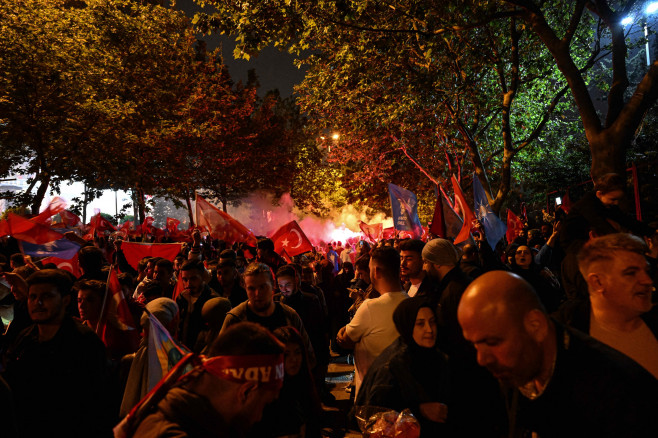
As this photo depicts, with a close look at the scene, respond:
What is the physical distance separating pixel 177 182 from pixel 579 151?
74.2 feet

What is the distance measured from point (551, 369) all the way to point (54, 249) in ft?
32.7

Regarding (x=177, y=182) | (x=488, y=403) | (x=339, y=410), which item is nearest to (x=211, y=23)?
(x=339, y=410)

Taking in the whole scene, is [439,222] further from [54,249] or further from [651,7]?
[651,7]

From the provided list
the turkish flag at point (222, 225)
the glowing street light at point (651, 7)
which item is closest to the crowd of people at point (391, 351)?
the turkish flag at point (222, 225)

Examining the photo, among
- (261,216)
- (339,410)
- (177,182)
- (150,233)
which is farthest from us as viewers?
(261,216)

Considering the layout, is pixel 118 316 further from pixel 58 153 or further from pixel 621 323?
pixel 58 153

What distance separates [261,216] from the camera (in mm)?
53250

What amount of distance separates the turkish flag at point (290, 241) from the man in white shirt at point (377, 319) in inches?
244

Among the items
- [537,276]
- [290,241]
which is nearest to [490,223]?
[290,241]

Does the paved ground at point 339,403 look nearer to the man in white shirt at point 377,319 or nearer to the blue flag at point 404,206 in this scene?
the man in white shirt at point 377,319

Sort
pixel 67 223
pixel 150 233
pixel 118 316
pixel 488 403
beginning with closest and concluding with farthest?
pixel 488 403 < pixel 118 316 < pixel 67 223 < pixel 150 233

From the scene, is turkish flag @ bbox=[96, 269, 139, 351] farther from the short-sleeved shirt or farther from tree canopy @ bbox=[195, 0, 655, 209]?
tree canopy @ bbox=[195, 0, 655, 209]

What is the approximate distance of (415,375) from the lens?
3369mm

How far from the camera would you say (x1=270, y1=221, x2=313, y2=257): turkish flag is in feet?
35.3
